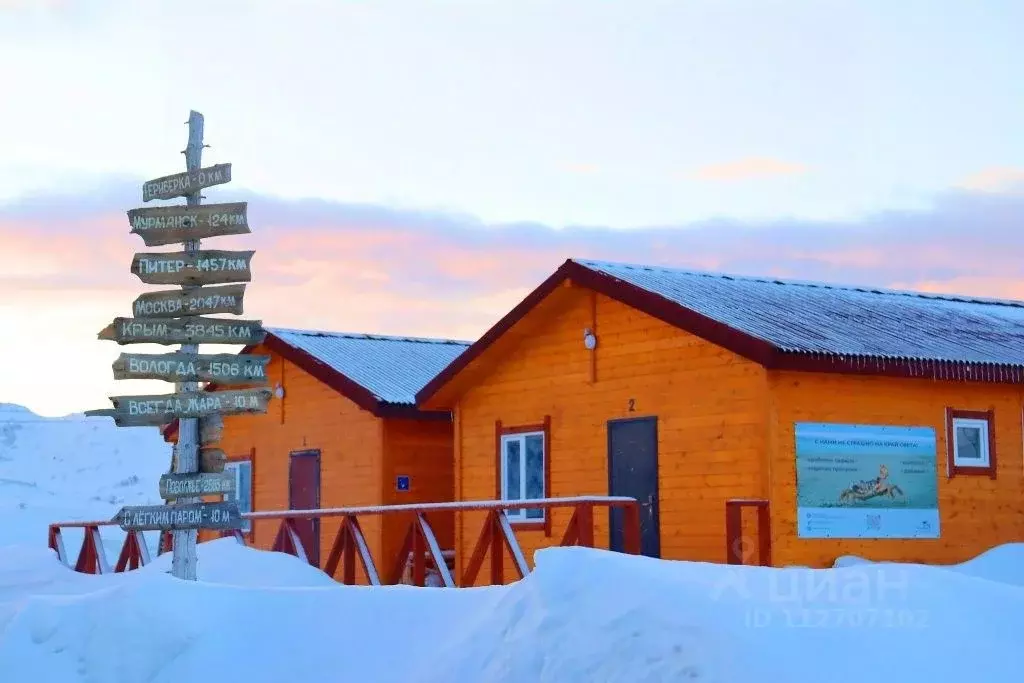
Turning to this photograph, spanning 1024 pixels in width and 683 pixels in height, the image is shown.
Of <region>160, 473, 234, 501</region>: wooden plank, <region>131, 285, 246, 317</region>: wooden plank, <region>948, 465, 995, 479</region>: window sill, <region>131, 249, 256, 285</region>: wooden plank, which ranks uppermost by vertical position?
<region>131, 249, 256, 285</region>: wooden plank

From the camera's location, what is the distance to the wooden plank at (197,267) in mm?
14898

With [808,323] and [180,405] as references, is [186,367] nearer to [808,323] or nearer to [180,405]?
[180,405]

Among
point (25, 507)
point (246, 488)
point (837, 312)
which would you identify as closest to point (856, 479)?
point (837, 312)

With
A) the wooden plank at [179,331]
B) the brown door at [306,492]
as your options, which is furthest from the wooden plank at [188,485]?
the brown door at [306,492]

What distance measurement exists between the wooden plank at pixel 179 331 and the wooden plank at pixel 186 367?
16 cm

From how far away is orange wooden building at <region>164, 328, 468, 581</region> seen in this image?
23484 millimetres

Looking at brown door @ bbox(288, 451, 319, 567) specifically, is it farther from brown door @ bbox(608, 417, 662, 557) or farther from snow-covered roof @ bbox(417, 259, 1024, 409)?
brown door @ bbox(608, 417, 662, 557)

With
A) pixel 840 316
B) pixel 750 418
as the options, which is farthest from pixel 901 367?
pixel 840 316

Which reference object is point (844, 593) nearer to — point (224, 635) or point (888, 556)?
point (224, 635)

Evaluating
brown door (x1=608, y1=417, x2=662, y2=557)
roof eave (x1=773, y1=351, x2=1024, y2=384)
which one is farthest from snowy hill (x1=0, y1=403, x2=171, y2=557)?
roof eave (x1=773, y1=351, x2=1024, y2=384)

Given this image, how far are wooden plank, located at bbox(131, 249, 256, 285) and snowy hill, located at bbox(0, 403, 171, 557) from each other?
2113 inches

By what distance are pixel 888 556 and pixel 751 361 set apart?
291cm

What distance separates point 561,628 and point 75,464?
8813 centimetres

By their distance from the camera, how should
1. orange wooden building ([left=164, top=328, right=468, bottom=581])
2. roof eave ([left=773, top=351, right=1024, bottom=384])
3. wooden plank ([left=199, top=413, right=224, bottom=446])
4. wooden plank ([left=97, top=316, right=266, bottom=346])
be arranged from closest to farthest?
1. wooden plank ([left=97, top=316, right=266, bottom=346])
2. wooden plank ([left=199, top=413, right=224, bottom=446])
3. roof eave ([left=773, top=351, right=1024, bottom=384])
4. orange wooden building ([left=164, top=328, right=468, bottom=581])
